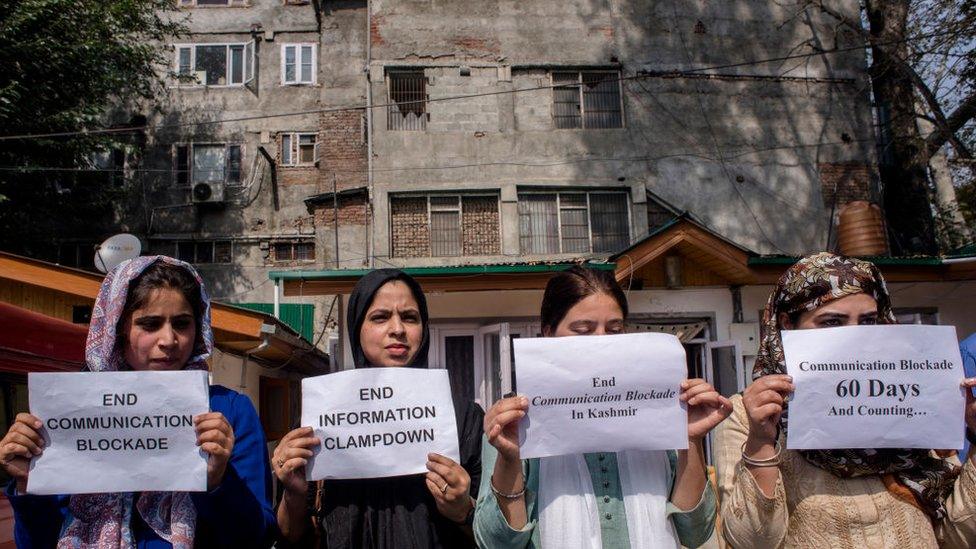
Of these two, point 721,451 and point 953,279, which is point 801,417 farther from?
point 953,279

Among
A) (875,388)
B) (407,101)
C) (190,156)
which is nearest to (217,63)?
(190,156)

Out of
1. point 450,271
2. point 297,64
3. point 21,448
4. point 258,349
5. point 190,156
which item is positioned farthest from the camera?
point 297,64

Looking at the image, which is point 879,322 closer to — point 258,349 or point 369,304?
point 369,304

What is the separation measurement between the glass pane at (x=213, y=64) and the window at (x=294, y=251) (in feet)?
17.5

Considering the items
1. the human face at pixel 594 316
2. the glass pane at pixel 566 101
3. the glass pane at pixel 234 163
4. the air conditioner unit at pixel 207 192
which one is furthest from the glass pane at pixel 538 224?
the human face at pixel 594 316

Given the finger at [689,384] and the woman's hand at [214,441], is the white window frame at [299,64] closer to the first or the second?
the woman's hand at [214,441]

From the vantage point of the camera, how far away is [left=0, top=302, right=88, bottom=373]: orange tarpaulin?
14.6 feet

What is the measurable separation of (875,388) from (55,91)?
617 inches

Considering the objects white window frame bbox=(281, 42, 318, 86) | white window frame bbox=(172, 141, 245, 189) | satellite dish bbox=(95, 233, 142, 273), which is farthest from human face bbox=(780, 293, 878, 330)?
white window frame bbox=(281, 42, 318, 86)

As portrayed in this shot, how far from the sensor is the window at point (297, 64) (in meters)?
19.5

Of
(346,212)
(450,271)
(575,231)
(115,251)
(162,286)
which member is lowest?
(162,286)

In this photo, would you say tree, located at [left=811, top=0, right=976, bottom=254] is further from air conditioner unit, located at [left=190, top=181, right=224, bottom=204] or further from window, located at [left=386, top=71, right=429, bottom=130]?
air conditioner unit, located at [left=190, top=181, right=224, bottom=204]

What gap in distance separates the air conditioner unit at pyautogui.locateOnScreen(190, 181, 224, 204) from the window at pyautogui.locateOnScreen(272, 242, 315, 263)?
2.06 metres

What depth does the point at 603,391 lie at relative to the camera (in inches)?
85.0
